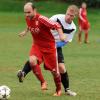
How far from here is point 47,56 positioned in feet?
34.7

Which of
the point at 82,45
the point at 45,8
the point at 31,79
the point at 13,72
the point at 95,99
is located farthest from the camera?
the point at 45,8

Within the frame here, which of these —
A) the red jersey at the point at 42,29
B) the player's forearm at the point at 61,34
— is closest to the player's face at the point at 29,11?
the red jersey at the point at 42,29

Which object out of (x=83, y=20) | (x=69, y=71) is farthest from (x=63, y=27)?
(x=83, y=20)

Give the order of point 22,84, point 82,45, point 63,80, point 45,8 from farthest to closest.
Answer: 1. point 45,8
2. point 82,45
3. point 22,84
4. point 63,80

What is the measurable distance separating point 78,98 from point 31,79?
310 centimetres

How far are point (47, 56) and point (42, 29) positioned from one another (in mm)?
571

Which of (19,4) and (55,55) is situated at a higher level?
(55,55)

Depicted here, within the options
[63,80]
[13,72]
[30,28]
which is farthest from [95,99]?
[13,72]

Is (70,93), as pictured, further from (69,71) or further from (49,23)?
(69,71)

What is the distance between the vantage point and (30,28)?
10.4 metres

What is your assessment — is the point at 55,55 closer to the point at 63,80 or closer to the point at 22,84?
the point at 63,80

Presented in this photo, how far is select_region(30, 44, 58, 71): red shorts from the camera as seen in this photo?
10547mm

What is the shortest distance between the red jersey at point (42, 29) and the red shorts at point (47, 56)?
94 mm

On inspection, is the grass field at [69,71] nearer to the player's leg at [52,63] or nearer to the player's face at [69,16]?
the player's leg at [52,63]
